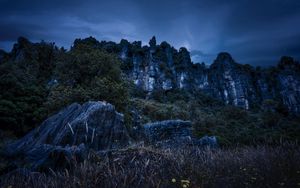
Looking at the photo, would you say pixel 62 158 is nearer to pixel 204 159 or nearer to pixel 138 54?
pixel 204 159

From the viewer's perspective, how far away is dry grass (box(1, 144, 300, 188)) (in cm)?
344

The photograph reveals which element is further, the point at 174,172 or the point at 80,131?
the point at 80,131

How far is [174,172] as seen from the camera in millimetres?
4738

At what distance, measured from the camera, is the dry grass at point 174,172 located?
3.44 m

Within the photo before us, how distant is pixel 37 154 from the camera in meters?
7.00

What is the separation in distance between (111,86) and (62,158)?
12875 millimetres

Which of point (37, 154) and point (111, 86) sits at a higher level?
point (111, 86)

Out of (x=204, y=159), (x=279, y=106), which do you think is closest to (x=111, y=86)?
(x=204, y=159)

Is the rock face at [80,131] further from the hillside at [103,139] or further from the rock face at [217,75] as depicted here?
the rock face at [217,75]

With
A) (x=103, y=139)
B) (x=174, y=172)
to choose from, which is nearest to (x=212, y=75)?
(x=103, y=139)

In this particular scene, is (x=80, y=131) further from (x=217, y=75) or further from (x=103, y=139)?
(x=217, y=75)

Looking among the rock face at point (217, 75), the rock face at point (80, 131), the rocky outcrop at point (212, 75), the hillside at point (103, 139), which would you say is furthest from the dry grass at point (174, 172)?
the rock face at point (217, 75)

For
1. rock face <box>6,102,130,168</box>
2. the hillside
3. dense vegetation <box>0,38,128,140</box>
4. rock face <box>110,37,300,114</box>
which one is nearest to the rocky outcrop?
rock face <box>110,37,300,114</box>

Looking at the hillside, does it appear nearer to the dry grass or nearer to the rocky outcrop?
the dry grass
